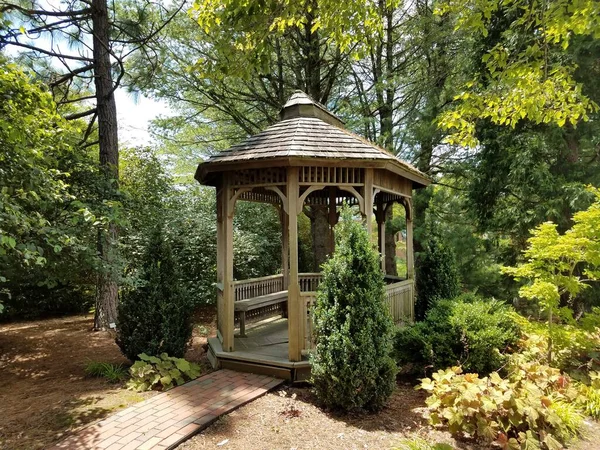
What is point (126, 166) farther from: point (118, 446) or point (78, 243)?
point (118, 446)

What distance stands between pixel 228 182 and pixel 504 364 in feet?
16.2

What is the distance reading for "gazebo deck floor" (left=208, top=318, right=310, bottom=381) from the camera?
200 inches

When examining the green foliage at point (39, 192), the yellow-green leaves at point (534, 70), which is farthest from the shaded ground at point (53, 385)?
the yellow-green leaves at point (534, 70)

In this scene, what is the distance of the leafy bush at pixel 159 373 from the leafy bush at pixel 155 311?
0.25m

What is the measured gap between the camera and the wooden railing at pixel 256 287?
720cm

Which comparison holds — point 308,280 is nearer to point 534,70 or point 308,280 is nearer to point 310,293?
point 310,293

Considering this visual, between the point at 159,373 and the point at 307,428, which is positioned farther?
the point at 159,373

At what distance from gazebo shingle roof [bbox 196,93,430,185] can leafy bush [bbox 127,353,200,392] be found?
289 cm

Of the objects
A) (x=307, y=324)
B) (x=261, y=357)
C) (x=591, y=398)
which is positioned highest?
(x=307, y=324)

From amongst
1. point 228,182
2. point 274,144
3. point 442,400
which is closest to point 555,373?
point 442,400

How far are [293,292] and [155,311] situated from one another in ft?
6.85

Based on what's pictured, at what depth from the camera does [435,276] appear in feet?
24.1

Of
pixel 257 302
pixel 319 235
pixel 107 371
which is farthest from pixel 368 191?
pixel 319 235

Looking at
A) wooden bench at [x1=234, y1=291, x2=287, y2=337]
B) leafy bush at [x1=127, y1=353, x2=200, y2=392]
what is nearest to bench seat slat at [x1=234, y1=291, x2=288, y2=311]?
wooden bench at [x1=234, y1=291, x2=287, y2=337]
